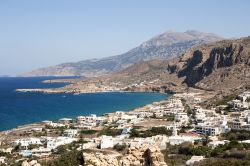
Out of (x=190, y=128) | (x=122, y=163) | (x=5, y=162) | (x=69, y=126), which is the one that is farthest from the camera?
(x=69, y=126)

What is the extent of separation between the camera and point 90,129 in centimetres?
5866

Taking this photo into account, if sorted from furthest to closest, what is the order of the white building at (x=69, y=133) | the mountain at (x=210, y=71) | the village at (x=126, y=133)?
the mountain at (x=210, y=71) < the white building at (x=69, y=133) < the village at (x=126, y=133)

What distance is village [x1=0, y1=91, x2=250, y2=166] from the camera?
41.4 m

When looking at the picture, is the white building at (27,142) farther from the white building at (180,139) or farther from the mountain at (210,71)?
the mountain at (210,71)

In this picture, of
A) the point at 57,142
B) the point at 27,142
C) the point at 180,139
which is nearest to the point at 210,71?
the point at 180,139

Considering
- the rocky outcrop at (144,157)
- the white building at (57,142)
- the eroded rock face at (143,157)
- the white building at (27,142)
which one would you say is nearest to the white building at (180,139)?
the white building at (57,142)

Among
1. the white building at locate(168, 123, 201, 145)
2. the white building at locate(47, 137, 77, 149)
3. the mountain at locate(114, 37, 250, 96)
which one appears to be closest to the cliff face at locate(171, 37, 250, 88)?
the mountain at locate(114, 37, 250, 96)

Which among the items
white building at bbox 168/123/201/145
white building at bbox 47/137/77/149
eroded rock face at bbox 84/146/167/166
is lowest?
white building at bbox 47/137/77/149

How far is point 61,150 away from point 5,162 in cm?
572

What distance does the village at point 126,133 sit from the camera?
41406 mm

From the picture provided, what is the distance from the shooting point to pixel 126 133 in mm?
51875

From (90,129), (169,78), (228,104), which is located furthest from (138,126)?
(169,78)

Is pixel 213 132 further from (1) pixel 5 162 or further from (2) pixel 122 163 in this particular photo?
(2) pixel 122 163

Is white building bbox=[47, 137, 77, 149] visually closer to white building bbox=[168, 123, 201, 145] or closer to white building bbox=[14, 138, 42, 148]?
white building bbox=[14, 138, 42, 148]
